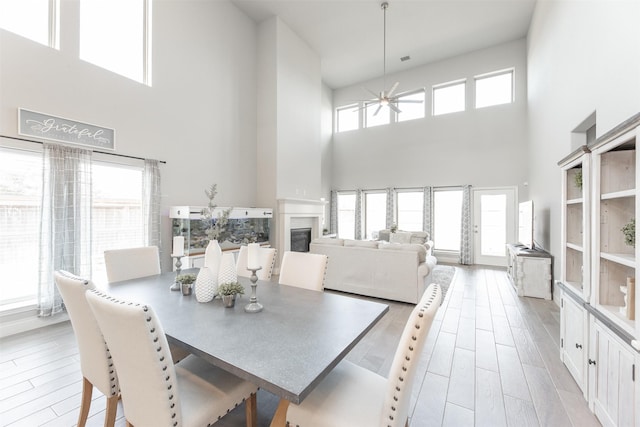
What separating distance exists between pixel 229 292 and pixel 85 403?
39.7 inches

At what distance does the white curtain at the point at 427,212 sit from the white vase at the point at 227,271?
6756 mm

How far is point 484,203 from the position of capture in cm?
702

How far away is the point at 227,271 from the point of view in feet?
6.21

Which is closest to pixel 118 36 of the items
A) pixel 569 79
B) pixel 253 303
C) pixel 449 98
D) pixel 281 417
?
pixel 253 303

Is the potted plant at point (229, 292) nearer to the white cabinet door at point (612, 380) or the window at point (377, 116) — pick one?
the white cabinet door at point (612, 380)

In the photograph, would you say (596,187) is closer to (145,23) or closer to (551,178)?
(551,178)

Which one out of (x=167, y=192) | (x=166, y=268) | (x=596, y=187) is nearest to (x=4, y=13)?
(x=167, y=192)

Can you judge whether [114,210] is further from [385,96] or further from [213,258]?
[385,96]

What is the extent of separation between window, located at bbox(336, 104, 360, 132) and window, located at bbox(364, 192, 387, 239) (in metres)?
2.43

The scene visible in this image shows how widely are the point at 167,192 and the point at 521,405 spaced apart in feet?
16.1

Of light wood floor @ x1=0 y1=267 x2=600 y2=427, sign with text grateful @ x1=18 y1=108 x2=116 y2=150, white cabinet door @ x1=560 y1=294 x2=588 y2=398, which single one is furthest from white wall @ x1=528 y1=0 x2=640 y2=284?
sign with text grateful @ x1=18 y1=108 x2=116 y2=150

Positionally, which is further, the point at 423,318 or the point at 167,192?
the point at 167,192

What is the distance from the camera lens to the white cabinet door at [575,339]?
6.37 feet

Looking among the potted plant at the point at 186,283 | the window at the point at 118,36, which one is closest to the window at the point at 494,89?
the window at the point at 118,36
